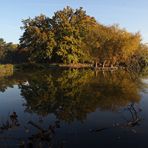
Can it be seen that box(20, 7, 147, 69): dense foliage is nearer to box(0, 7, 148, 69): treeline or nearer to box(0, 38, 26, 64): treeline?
box(0, 7, 148, 69): treeline

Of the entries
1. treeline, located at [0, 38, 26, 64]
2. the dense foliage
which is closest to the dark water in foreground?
the dense foliage

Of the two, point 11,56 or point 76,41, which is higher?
point 76,41

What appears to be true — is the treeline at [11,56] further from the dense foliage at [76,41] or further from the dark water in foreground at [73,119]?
the dark water in foreground at [73,119]

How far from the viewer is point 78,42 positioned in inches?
2908

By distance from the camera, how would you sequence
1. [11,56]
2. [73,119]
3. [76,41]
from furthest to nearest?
[11,56] < [76,41] < [73,119]

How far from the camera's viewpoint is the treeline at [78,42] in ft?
220

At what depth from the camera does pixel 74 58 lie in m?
73.1

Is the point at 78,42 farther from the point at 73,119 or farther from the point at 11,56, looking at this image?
the point at 73,119

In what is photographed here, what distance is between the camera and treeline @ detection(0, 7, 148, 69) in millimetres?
67188

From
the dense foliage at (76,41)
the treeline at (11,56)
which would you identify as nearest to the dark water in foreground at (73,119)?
the dense foliage at (76,41)

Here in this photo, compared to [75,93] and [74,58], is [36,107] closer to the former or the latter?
[75,93]

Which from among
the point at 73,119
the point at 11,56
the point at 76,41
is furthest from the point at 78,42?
the point at 73,119

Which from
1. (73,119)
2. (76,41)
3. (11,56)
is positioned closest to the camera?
(73,119)

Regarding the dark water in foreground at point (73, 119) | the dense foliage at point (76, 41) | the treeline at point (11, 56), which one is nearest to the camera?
the dark water in foreground at point (73, 119)
